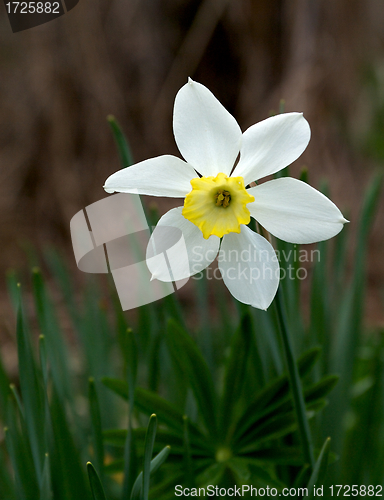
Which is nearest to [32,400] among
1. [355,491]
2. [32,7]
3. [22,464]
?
[22,464]

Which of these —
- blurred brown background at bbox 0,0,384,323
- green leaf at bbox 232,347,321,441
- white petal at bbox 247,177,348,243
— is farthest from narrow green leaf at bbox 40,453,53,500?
blurred brown background at bbox 0,0,384,323

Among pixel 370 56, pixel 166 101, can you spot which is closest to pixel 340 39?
pixel 370 56

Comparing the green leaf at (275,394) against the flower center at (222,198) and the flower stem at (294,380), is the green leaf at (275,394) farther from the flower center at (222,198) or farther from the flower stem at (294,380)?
the flower center at (222,198)

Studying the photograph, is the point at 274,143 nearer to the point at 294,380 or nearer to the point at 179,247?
the point at 179,247

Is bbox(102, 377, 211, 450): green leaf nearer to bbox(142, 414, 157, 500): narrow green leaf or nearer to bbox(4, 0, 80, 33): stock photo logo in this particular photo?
bbox(142, 414, 157, 500): narrow green leaf

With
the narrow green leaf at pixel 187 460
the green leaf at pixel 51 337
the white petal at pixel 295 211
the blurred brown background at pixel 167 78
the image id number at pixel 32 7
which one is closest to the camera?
the white petal at pixel 295 211

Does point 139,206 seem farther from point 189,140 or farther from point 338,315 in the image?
point 338,315

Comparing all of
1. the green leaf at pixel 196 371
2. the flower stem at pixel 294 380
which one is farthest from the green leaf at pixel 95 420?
the flower stem at pixel 294 380
